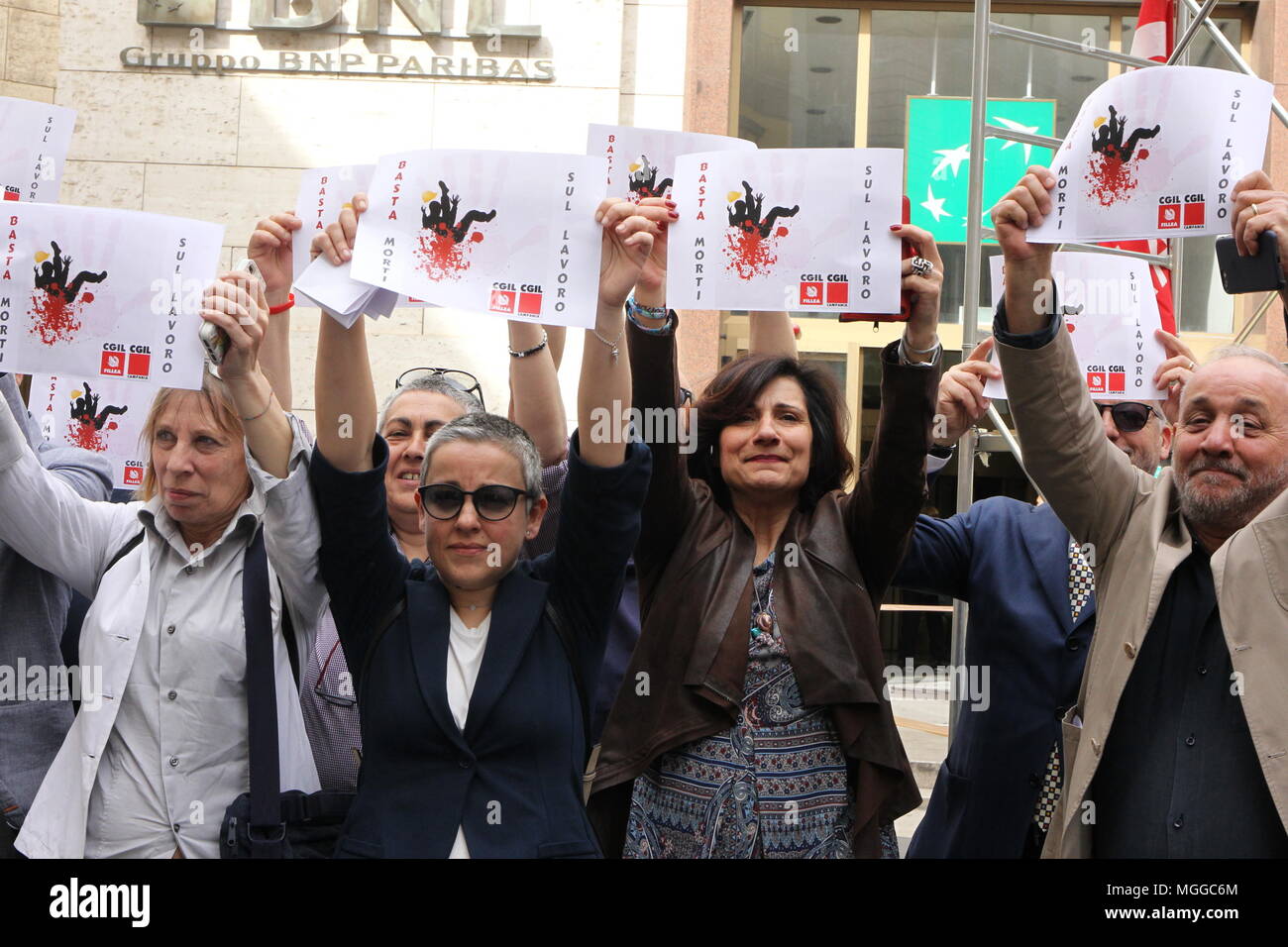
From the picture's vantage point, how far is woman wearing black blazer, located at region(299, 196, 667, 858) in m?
2.79

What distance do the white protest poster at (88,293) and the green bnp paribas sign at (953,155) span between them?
21.3ft

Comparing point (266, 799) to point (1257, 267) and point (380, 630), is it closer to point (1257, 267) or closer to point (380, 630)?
point (380, 630)

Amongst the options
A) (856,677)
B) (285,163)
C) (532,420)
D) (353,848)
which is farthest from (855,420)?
(353,848)

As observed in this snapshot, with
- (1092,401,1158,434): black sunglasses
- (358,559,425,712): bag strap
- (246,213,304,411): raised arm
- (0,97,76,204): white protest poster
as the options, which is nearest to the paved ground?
(1092,401,1158,434): black sunglasses

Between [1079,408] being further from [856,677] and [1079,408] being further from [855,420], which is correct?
[855,420]

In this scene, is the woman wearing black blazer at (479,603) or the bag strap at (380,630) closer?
the woman wearing black blazer at (479,603)

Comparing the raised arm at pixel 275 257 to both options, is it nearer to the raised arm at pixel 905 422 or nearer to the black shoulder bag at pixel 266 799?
the black shoulder bag at pixel 266 799

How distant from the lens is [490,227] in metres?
3.19

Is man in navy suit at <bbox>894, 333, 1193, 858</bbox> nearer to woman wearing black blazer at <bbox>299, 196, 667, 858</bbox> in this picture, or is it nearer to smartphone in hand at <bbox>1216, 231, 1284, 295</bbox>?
smartphone in hand at <bbox>1216, 231, 1284, 295</bbox>

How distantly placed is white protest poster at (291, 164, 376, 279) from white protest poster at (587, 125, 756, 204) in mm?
569

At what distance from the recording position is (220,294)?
10.00ft

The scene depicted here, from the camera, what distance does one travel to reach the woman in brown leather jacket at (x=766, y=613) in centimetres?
301

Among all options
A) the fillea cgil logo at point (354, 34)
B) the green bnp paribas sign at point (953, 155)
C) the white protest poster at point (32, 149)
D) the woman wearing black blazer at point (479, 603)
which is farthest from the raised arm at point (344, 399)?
the green bnp paribas sign at point (953, 155)
